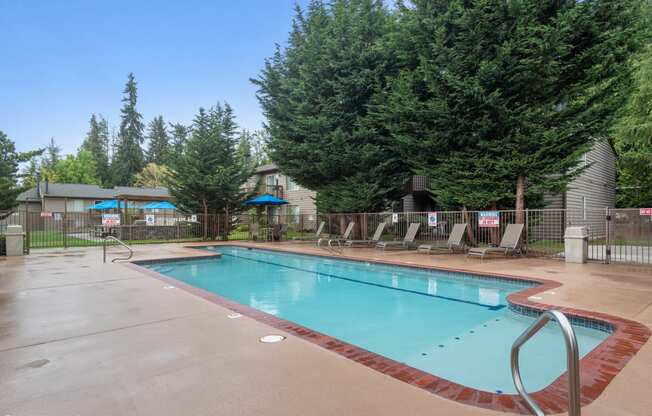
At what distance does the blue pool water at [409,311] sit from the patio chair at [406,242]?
256 cm

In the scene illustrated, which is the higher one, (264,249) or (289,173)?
(289,173)

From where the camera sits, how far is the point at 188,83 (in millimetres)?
24484

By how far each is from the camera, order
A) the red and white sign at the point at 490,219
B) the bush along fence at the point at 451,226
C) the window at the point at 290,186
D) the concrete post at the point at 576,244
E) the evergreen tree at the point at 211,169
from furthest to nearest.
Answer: the window at the point at 290,186 → the evergreen tree at the point at 211,169 → the red and white sign at the point at 490,219 → the bush along fence at the point at 451,226 → the concrete post at the point at 576,244

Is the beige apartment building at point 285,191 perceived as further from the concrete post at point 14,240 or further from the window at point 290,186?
the concrete post at point 14,240

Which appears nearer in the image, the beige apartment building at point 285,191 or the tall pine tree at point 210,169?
the tall pine tree at point 210,169

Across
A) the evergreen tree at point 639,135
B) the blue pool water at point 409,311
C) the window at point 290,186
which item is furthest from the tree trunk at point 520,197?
the window at point 290,186

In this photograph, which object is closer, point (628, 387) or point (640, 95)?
point (628, 387)

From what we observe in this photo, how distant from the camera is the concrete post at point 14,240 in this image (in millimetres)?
11117

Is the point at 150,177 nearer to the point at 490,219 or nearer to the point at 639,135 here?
the point at 490,219

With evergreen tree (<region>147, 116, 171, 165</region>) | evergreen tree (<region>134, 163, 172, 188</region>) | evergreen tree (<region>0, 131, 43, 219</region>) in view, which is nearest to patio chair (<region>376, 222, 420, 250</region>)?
evergreen tree (<region>0, 131, 43, 219</region>)

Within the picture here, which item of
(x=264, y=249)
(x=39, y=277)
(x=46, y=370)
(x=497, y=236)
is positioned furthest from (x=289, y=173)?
(x=46, y=370)

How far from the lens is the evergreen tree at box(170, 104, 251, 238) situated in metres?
17.6

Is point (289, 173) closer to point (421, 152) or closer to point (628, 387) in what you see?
point (421, 152)

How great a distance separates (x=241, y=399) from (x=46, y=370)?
5.92 feet
